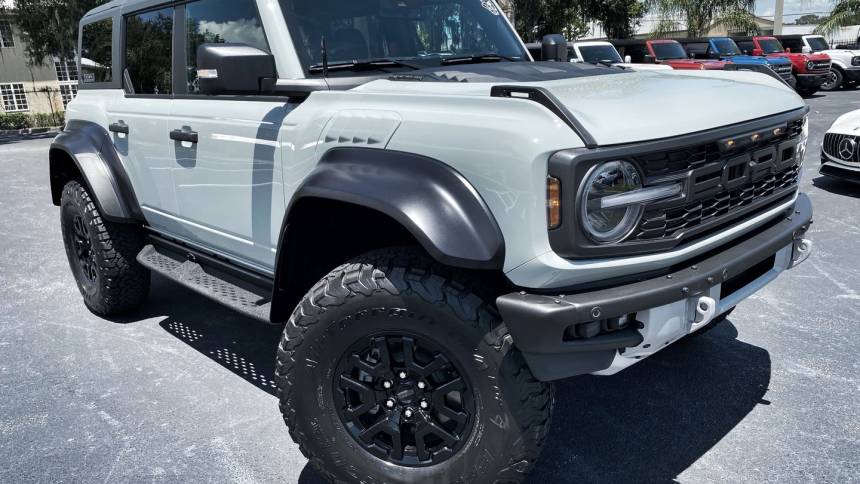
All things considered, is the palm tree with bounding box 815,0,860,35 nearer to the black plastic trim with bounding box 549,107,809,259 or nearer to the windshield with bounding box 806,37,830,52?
the windshield with bounding box 806,37,830,52

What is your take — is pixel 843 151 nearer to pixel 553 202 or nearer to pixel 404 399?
pixel 553 202

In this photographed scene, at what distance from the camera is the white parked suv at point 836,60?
21.8 meters

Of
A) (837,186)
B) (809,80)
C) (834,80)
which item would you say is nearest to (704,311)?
(837,186)

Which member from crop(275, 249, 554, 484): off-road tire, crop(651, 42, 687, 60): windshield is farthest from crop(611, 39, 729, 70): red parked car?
crop(275, 249, 554, 484): off-road tire

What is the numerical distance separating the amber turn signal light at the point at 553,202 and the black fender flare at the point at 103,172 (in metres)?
2.92

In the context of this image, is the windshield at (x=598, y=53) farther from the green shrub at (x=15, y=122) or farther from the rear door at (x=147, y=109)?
the green shrub at (x=15, y=122)

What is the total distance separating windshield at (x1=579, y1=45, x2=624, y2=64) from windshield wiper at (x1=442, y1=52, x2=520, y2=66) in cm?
1417

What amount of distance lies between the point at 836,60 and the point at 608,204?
24160mm

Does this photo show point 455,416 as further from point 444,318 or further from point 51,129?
point 51,129

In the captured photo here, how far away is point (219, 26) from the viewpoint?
10.6 ft

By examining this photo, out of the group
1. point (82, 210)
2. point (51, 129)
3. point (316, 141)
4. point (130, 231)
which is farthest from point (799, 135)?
point (51, 129)

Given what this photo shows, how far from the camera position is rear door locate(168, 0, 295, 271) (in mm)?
2883

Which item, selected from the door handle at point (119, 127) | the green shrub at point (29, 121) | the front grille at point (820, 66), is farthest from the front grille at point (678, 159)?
the green shrub at point (29, 121)

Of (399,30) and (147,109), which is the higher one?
(399,30)
